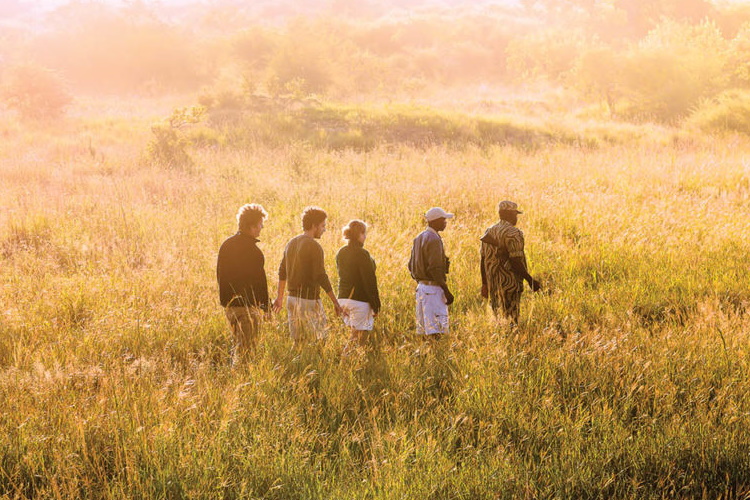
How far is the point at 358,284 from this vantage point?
5.61m

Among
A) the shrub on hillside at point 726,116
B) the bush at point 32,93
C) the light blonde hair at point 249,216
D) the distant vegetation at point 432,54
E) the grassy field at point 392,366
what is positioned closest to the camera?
the grassy field at point 392,366

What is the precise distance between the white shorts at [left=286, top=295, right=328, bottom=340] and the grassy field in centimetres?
21

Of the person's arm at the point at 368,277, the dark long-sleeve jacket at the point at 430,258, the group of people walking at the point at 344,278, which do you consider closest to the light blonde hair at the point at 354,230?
the group of people walking at the point at 344,278

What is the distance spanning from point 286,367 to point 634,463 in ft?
8.57

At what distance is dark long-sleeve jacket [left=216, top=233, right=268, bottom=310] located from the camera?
5152 millimetres

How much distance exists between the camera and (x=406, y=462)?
325 centimetres

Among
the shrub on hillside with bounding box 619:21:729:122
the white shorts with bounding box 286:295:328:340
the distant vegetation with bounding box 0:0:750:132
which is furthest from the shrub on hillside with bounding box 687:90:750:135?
the white shorts with bounding box 286:295:328:340

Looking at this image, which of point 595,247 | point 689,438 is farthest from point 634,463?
point 595,247

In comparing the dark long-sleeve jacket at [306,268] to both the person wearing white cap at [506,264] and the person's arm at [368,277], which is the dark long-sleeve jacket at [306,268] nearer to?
the person's arm at [368,277]

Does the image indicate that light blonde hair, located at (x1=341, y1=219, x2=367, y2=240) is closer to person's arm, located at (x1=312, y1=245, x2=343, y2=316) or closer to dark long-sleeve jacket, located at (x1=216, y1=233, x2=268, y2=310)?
person's arm, located at (x1=312, y1=245, x2=343, y2=316)

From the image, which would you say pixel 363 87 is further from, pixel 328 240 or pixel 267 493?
pixel 267 493

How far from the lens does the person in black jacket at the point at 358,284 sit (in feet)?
18.2

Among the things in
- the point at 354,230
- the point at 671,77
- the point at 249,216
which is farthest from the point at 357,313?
the point at 671,77

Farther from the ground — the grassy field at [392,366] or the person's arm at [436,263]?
the person's arm at [436,263]
